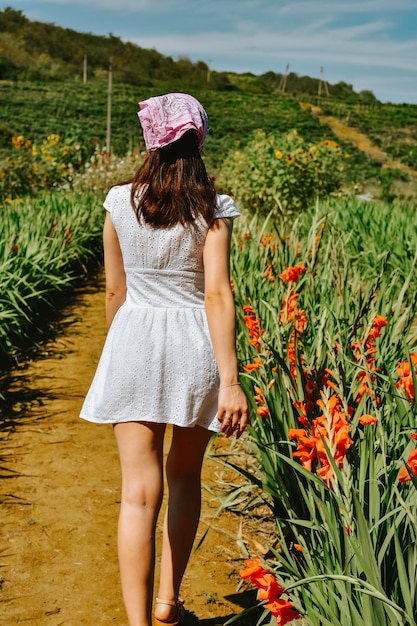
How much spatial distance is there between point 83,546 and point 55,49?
70.2m

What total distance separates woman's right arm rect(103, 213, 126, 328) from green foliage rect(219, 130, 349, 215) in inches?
309

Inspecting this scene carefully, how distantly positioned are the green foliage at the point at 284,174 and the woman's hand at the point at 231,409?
813 cm

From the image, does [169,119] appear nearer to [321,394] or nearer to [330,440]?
[321,394]

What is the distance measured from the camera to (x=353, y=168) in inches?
1312

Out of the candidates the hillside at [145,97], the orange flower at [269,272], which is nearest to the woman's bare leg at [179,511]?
the orange flower at [269,272]

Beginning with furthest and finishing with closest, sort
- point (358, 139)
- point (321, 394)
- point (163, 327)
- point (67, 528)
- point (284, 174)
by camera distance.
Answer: point (358, 139) < point (284, 174) < point (67, 528) < point (163, 327) < point (321, 394)

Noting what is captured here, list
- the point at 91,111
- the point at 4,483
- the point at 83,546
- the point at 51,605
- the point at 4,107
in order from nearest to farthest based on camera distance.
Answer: the point at 51,605 → the point at 83,546 → the point at 4,483 → the point at 4,107 → the point at 91,111

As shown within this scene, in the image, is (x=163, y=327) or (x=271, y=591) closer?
(x=271, y=591)

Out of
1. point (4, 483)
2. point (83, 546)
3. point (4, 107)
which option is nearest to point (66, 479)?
point (4, 483)

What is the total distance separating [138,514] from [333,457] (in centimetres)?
68

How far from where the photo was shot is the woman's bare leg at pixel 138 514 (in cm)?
186

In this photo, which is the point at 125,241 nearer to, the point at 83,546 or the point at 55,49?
the point at 83,546

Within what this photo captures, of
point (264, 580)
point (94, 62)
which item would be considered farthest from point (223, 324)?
point (94, 62)

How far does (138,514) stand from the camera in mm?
1878
